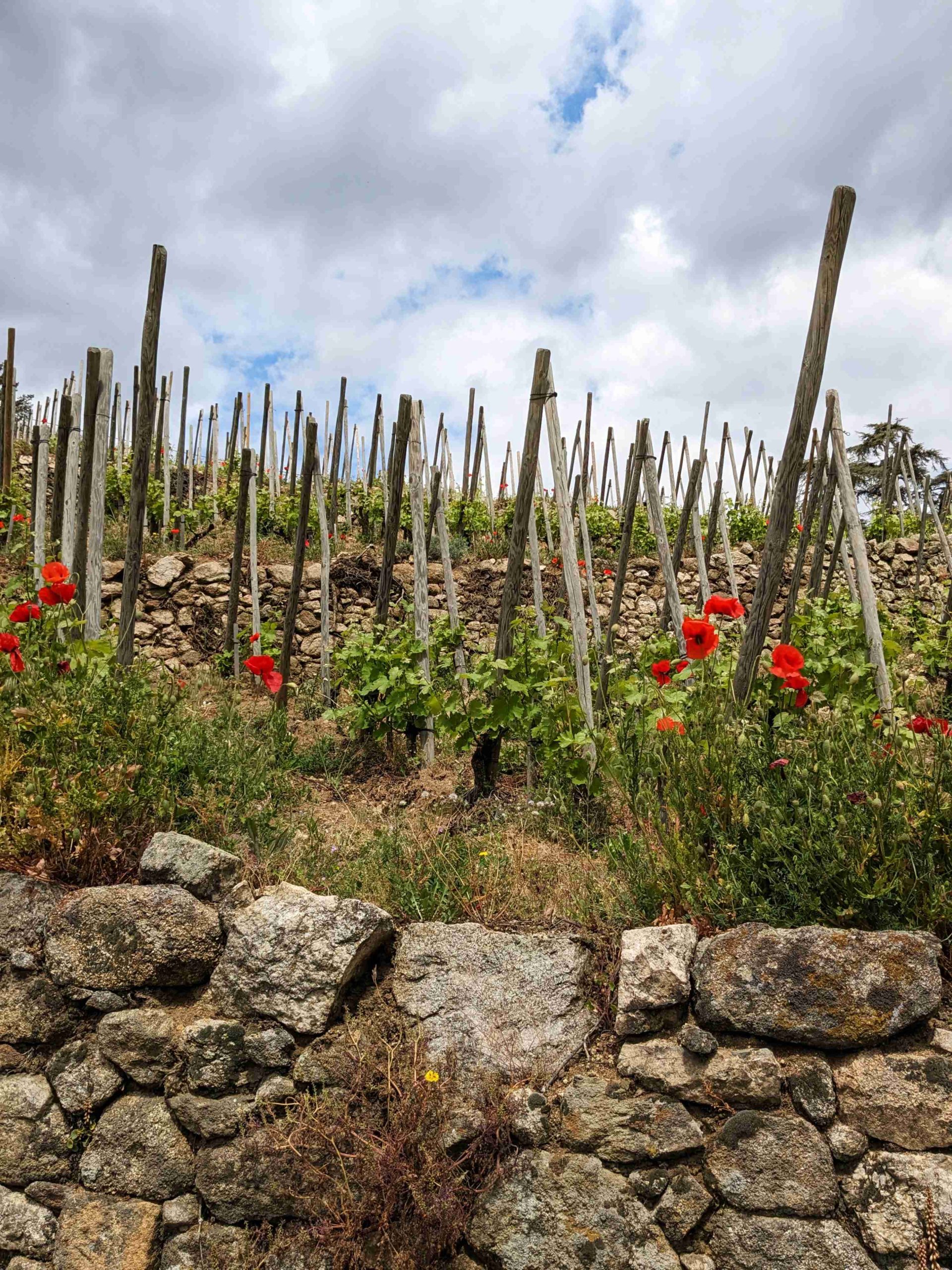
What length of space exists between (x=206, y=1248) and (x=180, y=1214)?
0.15m

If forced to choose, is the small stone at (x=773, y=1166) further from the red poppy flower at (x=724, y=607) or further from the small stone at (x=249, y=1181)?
the red poppy flower at (x=724, y=607)

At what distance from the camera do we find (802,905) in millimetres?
2561

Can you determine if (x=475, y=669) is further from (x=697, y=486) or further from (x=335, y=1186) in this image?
(x=697, y=486)

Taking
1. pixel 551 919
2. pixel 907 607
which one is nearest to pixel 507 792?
pixel 551 919

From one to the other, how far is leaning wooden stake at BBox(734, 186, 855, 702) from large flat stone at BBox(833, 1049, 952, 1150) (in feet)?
5.21

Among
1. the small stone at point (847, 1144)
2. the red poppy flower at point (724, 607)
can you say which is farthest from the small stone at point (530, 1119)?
the red poppy flower at point (724, 607)

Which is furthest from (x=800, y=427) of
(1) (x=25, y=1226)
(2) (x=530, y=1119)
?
(1) (x=25, y=1226)

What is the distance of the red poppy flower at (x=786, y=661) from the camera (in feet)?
10.3

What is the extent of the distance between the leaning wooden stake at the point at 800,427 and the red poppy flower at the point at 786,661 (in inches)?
13.4

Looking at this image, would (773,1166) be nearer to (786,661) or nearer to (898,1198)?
(898,1198)

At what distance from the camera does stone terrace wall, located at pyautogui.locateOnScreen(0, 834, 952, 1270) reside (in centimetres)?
224

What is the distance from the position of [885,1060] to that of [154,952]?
8.32 feet

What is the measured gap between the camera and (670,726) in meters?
3.38

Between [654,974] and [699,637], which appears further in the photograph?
[699,637]
